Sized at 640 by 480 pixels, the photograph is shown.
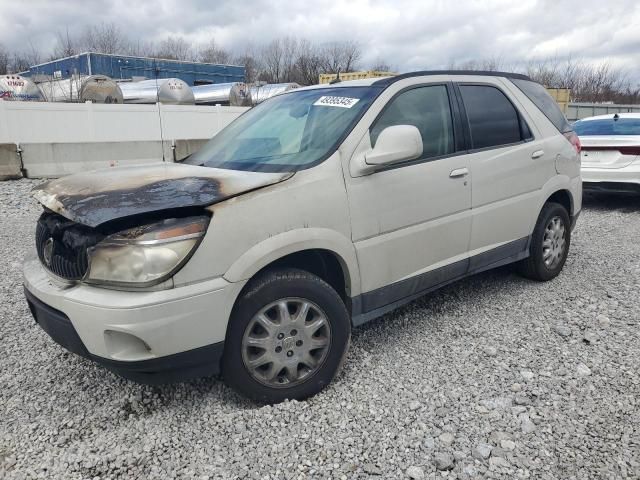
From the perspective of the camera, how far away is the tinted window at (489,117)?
3801mm

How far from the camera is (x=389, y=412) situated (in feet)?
8.87

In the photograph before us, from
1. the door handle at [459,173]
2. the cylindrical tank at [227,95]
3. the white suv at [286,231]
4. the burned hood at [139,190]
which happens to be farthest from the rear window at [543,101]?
the cylindrical tank at [227,95]

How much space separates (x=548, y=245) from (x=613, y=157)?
417cm

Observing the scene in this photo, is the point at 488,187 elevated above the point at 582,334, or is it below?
above

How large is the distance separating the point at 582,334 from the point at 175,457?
2.86 meters

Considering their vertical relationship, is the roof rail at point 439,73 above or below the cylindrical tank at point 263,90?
below

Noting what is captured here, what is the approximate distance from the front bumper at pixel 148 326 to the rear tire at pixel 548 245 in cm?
305

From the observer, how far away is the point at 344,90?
3463 mm

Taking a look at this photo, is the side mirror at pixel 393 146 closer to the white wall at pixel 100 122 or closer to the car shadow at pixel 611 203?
the car shadow at pixel 611 203

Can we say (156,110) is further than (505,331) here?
Yes

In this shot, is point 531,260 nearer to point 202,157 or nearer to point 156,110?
point 202,157

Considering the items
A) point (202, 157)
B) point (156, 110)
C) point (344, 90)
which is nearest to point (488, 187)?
point (344, 90)

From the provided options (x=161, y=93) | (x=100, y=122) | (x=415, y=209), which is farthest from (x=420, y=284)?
(x=161, y=93)

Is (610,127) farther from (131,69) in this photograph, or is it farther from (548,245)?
(131,69)
